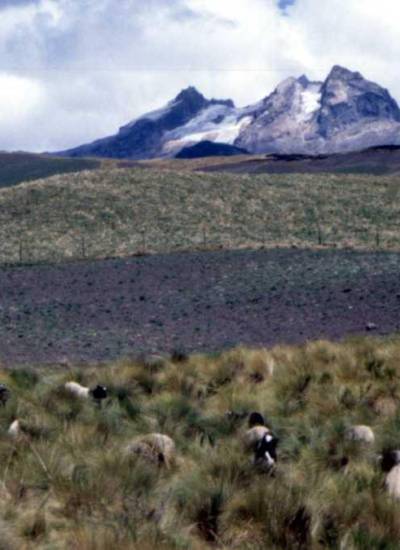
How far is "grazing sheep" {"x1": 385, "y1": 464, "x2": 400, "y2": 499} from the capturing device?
7144 millimetres

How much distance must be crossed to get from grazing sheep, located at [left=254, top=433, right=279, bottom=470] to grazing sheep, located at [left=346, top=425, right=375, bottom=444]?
73 centimetres

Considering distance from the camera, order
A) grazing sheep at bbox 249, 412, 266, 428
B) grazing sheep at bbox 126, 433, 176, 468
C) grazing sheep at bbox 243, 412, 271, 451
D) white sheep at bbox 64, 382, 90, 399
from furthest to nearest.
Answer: white sheep at bbox 64, 382, 90, 399 < grazing sheep at bbox 249, 412, 266, 428 < grazing sheep at bbox 243, 412, 271, 451 < grazing sheep at bbox 126, 433, 176, 468

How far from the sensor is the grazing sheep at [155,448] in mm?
7873

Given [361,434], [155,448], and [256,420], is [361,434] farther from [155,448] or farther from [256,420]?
[155,448]

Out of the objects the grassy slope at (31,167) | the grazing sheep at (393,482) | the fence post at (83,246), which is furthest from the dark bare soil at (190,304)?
the grassy slope at (31,167)

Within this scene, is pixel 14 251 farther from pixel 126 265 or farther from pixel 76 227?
pixel 126 265

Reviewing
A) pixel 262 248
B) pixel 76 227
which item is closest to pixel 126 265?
pixel 262 248

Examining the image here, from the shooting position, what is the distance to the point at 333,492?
22.9ft

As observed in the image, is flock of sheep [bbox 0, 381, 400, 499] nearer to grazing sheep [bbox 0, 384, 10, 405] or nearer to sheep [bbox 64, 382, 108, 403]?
grazing sheep [bbox 0, 384, 10, 405]

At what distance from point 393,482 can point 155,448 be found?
1.85 metres

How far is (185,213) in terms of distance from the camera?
145 feet

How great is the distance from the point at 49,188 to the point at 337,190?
14.0 metres

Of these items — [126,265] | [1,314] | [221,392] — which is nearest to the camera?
[221,392]

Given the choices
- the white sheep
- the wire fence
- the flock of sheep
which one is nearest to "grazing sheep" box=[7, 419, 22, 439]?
the flock of sheep
